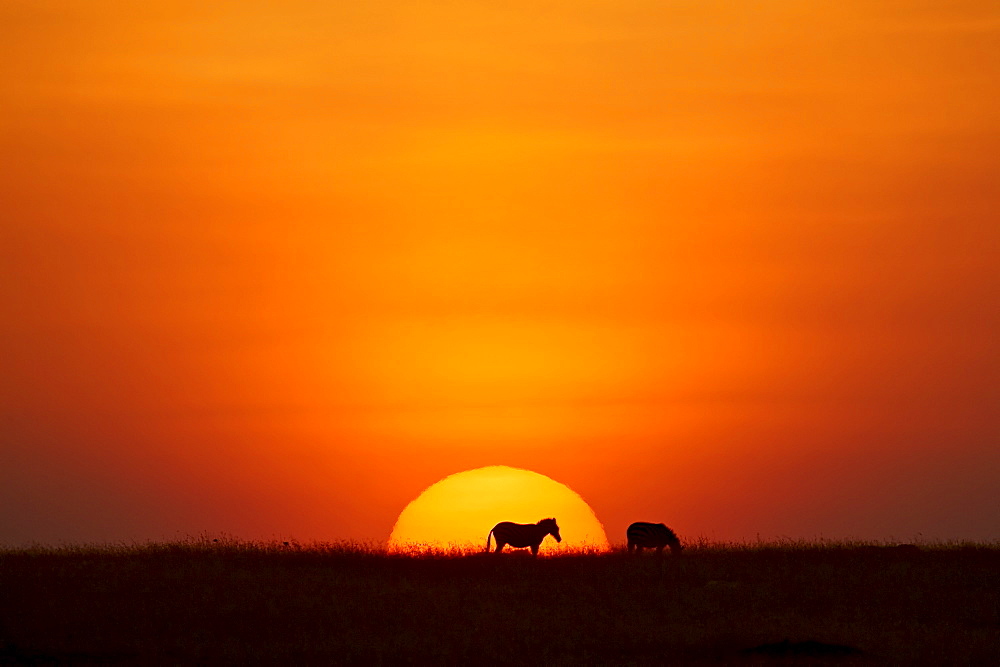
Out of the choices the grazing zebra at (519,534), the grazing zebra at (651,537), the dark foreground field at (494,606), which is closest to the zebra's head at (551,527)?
the grazing zebra at (519,534)

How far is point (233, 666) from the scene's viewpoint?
1884 centimetres

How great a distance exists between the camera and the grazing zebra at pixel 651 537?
32.3 meters

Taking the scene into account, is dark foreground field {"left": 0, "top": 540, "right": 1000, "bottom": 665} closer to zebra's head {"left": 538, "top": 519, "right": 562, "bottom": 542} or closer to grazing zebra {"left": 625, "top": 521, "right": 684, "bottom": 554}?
grazing zebra {"left": 625, "top": 521, "right": 684, "bottom": 554}

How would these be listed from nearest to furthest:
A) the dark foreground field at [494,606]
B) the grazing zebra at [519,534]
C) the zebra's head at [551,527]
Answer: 1. the dark foreground field at [494,606]
2. the grazing zebra at [519,534]
3. the zebra's head at [551,527]

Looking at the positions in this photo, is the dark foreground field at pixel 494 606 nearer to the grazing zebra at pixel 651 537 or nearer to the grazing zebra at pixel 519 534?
the grazing zebra at pixel 651 537

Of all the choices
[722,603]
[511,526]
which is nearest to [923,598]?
[722,603]

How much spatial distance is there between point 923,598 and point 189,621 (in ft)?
43.1

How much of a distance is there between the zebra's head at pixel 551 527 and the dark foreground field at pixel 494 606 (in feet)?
11.4

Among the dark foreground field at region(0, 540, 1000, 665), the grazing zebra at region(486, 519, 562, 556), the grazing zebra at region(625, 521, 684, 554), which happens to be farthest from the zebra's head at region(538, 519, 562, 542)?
the dark foreground field at region(0, 540, 1000, 665)

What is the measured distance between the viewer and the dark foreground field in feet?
64.3

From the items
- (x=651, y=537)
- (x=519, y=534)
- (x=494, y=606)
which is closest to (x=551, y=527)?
(x=519, y=534)

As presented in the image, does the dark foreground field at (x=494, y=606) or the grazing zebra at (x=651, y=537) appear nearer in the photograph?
the dark foreground field at (x=494, y=606)

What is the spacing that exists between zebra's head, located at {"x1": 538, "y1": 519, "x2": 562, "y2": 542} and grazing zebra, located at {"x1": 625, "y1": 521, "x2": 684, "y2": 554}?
6.25 ft

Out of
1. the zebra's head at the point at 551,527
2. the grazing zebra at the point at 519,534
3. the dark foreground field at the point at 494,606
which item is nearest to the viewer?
the dark foreground field at the point at 494,606
